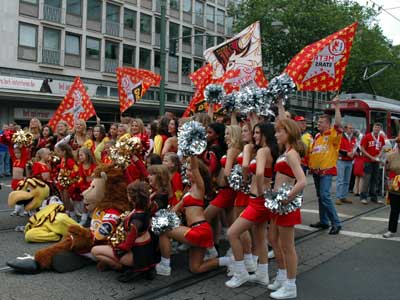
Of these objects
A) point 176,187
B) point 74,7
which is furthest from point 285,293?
point 74,7

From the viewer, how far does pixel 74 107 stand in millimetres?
10844

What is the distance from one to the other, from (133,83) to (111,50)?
2512 cm

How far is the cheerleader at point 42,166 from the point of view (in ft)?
23.8

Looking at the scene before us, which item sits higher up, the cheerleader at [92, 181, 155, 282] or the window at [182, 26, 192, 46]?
the window at [182, 26, 192, 46]

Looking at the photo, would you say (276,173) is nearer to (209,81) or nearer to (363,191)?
(209,81)

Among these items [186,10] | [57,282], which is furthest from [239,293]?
[186,10]

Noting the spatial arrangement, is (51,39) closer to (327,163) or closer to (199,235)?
(327,163)

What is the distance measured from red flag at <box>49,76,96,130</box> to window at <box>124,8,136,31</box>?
27.1m

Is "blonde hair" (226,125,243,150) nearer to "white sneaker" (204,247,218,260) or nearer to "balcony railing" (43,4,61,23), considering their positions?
"white sneaker" (204,247,218,260)

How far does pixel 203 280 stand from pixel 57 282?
159 cm

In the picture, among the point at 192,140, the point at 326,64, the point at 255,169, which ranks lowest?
the point at 255,169

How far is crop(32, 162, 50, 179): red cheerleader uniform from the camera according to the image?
7273 millimetres

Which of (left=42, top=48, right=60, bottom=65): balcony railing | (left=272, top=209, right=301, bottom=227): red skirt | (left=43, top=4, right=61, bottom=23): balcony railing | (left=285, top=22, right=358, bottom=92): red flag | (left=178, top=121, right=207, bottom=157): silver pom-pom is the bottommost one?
(left=272, top=209, right=301, bottom=227): red skirt

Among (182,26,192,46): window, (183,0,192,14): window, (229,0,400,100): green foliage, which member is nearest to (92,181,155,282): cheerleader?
(229,0,400,100): green foliage
